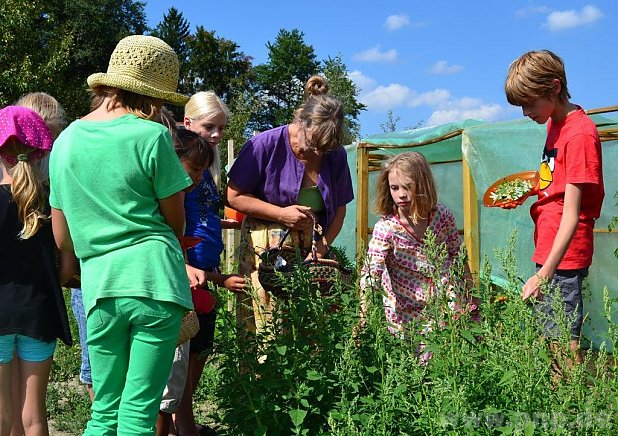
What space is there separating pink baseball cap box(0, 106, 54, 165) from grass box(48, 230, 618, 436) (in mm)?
1019

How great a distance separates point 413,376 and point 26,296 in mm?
1500

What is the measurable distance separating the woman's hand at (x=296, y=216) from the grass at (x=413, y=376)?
0.46 metres

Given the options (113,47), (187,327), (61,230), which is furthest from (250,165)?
(113,47)

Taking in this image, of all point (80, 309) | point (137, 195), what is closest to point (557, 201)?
point (137, 195)

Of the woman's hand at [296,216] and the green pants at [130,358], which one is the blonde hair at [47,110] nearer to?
the woman's hand at [296,216]

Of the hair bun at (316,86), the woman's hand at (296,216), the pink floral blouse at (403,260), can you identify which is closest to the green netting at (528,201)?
the hair bun at (316,86)

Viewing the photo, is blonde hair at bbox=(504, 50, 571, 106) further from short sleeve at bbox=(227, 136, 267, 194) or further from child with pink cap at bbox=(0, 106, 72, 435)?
child with pink cap at bbox=(0, 106, 72, 435)

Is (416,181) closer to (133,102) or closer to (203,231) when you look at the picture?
(203,231)

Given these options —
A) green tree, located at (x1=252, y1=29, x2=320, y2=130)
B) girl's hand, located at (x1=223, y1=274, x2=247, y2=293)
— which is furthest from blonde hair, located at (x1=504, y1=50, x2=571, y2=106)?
green tree, located at (x1=252, y1=29, x2=320, y2=130)

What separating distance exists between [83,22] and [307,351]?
124ft

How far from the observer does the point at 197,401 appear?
4418mm

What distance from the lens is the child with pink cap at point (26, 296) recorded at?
2764 millimetres

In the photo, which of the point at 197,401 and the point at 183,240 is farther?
the point at 197,401

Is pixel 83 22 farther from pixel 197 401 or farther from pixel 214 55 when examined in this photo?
pixel 197 401
